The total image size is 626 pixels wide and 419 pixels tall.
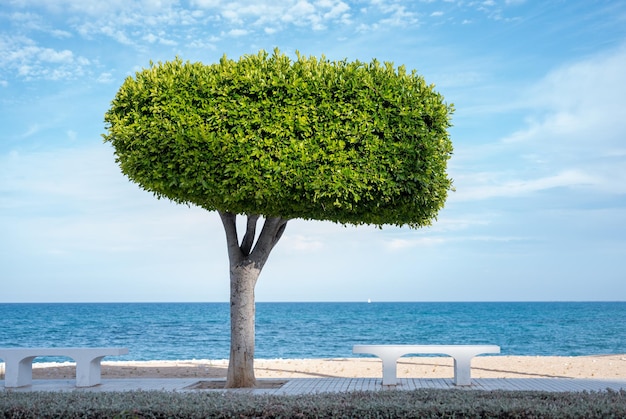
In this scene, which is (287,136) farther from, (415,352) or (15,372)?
(15,372)

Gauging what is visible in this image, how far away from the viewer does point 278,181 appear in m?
11.3

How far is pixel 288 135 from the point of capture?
448 inches

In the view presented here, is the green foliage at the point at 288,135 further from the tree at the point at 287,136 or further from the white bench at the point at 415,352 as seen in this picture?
the white bench at the point at 415,352

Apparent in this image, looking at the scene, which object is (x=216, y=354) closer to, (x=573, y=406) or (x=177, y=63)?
(x=177, y=63)

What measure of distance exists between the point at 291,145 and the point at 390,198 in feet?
6.91

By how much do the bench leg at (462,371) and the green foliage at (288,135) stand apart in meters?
3.55

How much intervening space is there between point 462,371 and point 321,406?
697 centimetres

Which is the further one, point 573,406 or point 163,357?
point 163,357

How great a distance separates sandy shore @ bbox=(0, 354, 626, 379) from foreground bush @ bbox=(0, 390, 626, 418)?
867 cm

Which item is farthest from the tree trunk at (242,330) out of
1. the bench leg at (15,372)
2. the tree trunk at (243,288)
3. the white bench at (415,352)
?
the bench leg at (15,372)

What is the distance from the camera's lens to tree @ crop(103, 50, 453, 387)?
11328mm

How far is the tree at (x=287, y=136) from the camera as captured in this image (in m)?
11.3

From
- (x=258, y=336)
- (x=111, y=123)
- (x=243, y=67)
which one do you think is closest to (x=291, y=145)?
(x=243, y=67)

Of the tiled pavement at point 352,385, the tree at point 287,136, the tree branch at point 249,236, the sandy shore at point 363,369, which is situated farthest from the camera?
the sandy shore at point 363,369
